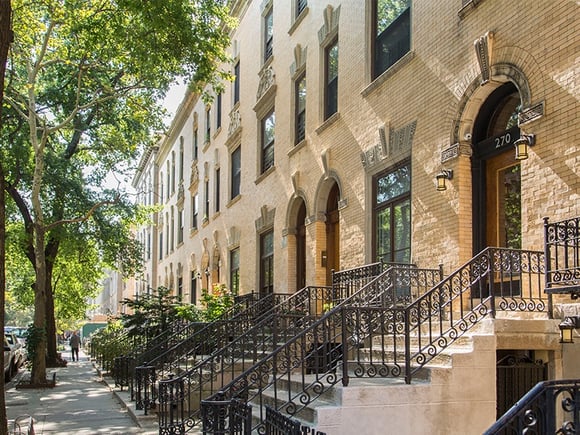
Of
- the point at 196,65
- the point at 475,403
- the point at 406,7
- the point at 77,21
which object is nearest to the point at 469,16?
the point at 406,7

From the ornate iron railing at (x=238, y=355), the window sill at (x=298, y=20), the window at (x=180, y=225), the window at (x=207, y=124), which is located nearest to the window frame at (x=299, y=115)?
the window sill at (x=298, y=20)

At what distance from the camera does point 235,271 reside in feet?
79.1

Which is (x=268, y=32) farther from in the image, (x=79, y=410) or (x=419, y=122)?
(x=79, y=410)

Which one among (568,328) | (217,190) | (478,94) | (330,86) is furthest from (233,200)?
(568,328)

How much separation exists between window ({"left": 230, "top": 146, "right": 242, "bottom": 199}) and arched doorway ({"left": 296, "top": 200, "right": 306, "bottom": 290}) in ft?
21.3

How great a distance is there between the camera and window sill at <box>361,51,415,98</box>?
12.1 metres

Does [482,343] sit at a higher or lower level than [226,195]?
lower

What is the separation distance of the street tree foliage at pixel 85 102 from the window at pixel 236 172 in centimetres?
268

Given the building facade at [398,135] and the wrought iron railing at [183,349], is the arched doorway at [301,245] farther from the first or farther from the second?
→ the wrought iron railing at [183,349]

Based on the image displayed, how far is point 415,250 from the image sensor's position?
11.6 meters

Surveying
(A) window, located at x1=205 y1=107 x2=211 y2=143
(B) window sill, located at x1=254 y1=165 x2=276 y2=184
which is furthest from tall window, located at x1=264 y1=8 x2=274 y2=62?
(A) window, located at x1=205 y1=107 x2=211 y2=143

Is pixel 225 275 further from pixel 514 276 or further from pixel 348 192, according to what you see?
pixel 514 276

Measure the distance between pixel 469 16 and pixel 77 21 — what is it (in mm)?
10971

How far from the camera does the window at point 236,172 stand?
24344 mm
